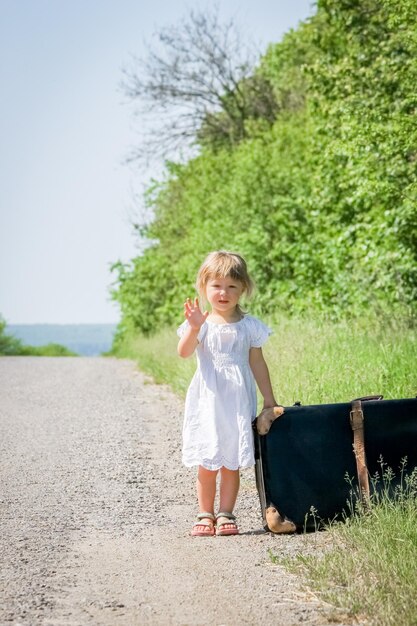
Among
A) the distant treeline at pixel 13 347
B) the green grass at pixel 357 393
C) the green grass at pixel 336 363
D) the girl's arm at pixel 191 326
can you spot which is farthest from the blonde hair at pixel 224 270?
the distant treeline at pixel 13 347

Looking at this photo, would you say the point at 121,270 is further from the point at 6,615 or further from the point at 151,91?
the point at 6,615

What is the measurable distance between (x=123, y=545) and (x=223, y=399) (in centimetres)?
109

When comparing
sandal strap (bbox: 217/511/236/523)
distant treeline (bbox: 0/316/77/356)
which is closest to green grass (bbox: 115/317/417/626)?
sandal strap (bbox: 217/511/236/523)

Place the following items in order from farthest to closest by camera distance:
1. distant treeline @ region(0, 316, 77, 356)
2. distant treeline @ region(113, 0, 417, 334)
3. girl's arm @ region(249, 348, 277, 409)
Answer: distant treeline @ region(0, 316, 77, 356) → distant treeline @ region(113, 0, 417, 334) → girl's arm @ region(249, 348, 277, 409)

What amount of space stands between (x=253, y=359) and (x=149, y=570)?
171cm

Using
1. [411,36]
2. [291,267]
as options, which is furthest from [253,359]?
[291,267]

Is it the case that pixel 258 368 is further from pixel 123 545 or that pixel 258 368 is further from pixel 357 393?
pixel 357 393

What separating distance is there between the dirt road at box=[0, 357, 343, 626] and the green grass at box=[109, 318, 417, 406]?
4.68 feet

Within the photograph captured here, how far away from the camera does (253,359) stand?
6.27 metres

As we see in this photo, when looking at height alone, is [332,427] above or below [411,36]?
below

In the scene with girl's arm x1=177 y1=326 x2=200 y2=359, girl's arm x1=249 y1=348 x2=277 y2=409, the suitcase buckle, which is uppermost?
girl's arm x1=177 y1=326 x2=200 y2=359

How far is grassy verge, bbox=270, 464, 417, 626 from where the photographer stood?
4.18m

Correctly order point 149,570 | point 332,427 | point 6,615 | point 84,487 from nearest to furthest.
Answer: point 6,615, point 149,570, point 332,427, point 84,487

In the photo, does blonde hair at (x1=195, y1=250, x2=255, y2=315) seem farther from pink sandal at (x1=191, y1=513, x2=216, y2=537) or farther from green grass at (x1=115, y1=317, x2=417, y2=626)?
green grass at (x1=115, y1=317, x2=417, y2=626)
